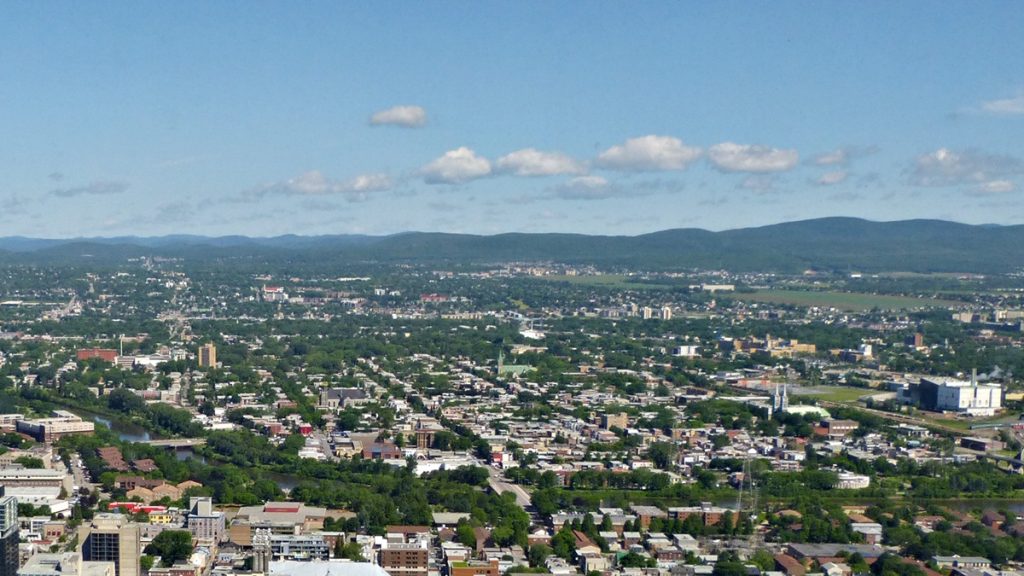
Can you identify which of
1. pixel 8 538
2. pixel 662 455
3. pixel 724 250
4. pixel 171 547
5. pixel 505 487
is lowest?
pixel 505 487

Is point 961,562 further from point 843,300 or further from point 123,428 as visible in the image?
point 843,300

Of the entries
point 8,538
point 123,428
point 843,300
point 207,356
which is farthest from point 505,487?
point 843,300

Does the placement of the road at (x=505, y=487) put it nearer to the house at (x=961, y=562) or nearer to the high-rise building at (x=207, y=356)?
the house at (x=961, y=562)

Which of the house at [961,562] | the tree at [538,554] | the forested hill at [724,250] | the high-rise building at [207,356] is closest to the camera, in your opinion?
the tree at [538,554]

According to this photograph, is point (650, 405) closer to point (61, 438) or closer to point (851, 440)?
point (851, 440)

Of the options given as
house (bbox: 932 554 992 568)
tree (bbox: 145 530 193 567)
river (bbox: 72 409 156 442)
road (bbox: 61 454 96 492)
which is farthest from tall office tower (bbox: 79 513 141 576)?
river (bbox: 72 409 156 442)

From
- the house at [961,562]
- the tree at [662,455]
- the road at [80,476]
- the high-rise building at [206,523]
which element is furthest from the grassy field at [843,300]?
the high-rise building at [206,523]
